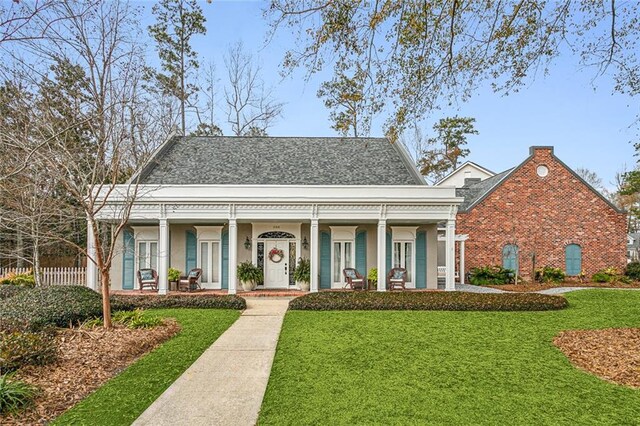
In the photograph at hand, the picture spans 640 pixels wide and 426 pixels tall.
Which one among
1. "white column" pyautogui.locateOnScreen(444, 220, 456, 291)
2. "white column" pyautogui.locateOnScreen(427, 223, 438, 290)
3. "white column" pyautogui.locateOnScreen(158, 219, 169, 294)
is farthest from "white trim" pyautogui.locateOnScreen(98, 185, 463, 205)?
"white column" pyautogui.locateOnScreen(427, 223, 438, 290)

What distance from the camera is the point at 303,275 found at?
1591cm

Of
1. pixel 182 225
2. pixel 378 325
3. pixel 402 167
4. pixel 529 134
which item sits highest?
pixel 529 134

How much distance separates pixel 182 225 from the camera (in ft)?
54.9

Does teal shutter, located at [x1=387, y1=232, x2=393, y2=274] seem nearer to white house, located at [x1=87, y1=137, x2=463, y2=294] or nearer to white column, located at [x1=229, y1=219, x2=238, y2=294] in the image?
white house, located at [x1=87, y1=137, x2=463, y2=294]

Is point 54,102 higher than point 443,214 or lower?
higher

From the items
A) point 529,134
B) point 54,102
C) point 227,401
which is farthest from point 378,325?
point 529,134

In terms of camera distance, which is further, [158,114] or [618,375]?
[158,114]

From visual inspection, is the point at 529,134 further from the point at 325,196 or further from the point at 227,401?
the point at 227,401

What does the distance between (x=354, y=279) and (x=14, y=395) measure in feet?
40.0

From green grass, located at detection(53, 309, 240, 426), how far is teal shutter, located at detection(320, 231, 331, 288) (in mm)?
7898

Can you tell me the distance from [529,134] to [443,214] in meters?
11.2

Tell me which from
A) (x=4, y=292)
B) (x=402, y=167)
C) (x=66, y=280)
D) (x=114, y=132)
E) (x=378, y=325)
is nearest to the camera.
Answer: (x=114, y=132)

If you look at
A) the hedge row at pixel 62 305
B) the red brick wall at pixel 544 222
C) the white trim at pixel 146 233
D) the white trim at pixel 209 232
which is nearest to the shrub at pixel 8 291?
the hedge row at pixel 62 305

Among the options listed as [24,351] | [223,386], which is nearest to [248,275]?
[24,351]
